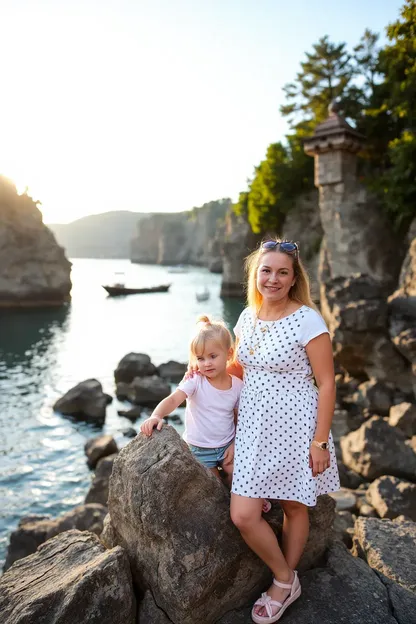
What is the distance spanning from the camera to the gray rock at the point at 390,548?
3707 mm

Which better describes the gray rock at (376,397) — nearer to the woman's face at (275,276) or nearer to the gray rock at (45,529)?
the gray rock at (45,529)

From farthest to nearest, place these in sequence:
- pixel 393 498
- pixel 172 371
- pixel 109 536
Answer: pixel 172 371 < pixel 393 498 < pixel 109 536

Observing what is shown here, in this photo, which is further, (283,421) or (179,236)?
(179,236)

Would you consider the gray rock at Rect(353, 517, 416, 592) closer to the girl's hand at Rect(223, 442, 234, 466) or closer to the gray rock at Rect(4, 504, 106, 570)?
the girl's hand at Rect(223, 442, 234, 466)

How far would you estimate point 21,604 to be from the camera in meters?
3.04

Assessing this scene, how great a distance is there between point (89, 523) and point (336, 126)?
19.9 metres

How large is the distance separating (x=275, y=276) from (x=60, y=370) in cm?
2272

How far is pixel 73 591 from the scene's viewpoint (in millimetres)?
2980

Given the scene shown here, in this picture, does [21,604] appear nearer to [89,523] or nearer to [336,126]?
[89,523]

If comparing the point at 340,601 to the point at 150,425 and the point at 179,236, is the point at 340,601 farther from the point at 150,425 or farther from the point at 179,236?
the point at 179,236

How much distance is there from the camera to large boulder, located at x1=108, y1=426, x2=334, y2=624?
10.4 ft

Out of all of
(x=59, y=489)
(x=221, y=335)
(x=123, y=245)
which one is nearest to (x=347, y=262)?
(x=59, y=489)

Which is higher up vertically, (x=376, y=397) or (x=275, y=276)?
(x=275, y=276)

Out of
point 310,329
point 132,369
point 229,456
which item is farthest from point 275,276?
point 132,369
